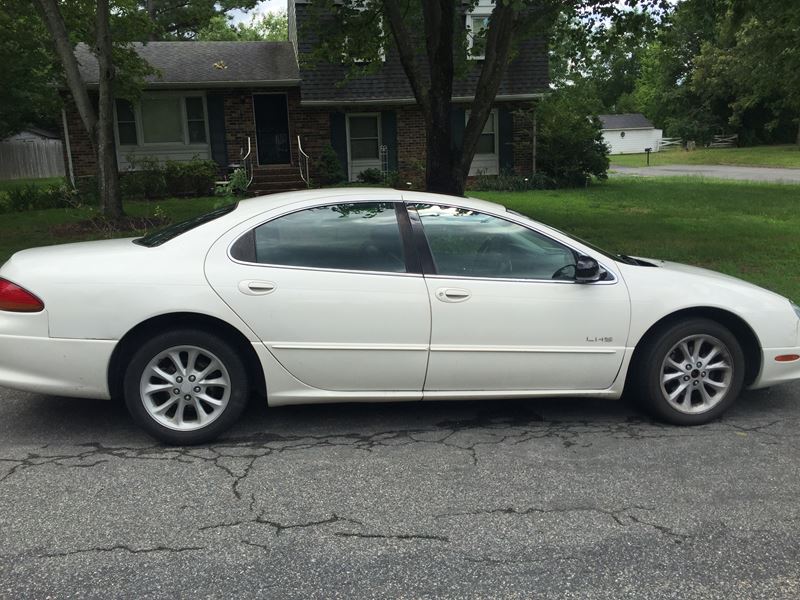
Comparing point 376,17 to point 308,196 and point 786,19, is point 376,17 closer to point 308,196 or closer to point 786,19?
point 786,19

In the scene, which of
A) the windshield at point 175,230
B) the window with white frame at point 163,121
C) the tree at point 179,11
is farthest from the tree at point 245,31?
the windshield at point 175,230

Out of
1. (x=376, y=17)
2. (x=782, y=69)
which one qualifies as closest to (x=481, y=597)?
(x=376, y=17)

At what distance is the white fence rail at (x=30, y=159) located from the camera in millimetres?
33125

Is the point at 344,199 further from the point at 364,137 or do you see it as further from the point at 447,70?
the point at 364,137

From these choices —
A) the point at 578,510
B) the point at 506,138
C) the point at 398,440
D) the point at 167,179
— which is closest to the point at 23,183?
the point at 167,179

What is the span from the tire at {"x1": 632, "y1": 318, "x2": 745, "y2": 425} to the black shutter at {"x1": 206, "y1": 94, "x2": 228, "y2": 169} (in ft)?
57.3

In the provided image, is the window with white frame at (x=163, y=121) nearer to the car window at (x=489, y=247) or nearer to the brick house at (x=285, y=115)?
the brick house at (x=285, y=115)

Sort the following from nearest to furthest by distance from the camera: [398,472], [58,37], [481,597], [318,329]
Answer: [481,597], [398,472], [318,329], [58,37]

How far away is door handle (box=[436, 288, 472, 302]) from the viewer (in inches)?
164

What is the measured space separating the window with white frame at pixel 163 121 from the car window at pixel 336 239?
17068 millimetres

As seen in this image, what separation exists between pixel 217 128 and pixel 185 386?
1723cm

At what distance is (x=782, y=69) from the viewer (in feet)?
84.7

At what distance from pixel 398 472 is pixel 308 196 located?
5.93 ft

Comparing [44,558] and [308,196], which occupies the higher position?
[308,196]
